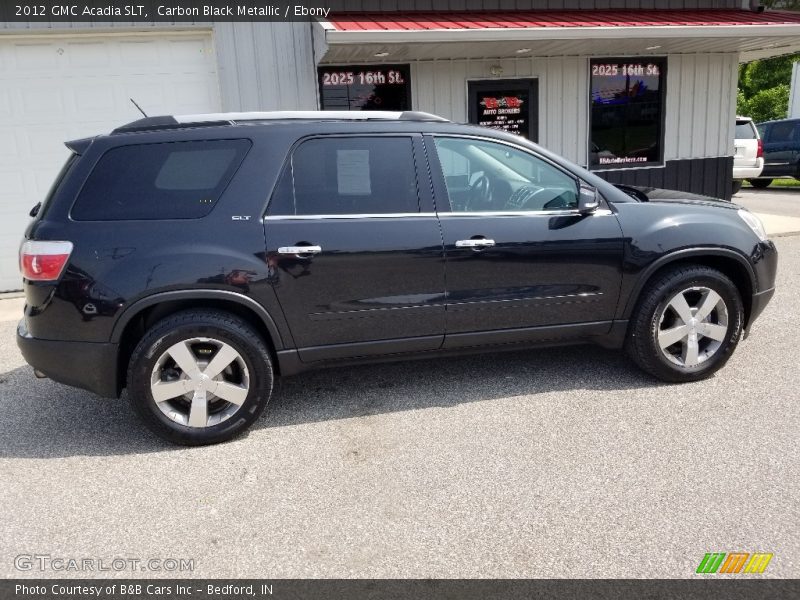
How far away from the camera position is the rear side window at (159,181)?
3.59 meters

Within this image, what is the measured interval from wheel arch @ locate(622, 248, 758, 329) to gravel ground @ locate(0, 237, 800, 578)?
21.0 inches

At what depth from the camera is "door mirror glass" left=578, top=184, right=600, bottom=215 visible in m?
4.04

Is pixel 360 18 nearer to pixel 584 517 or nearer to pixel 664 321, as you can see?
pixel 664 321

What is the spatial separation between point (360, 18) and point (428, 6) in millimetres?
1007

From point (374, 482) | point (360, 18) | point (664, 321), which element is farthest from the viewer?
point (360, 18)

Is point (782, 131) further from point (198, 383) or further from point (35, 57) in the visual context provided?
point (198, 383)

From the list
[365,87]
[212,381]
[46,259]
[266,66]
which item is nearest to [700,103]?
[365,87]

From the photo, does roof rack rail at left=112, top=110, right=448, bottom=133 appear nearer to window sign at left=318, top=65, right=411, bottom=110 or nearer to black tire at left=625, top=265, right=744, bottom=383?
black tire at left=625, top=265, right=744, bottom=383

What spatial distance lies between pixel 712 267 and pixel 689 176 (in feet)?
19.9

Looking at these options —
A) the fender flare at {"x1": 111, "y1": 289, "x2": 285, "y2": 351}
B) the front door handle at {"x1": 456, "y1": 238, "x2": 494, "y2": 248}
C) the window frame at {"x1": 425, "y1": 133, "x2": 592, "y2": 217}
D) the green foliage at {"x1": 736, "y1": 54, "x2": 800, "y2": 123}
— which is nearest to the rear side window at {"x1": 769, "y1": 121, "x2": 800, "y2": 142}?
the window frame at {"x1": 425, "y1": 133, "x2": 592, "y2": 217}

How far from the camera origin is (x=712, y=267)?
4379 mm

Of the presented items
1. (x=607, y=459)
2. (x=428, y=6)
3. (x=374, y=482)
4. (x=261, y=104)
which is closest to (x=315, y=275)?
(x=374, y=482)

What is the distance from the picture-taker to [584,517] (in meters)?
2.88

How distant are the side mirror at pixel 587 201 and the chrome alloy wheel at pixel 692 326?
0.82 metres
